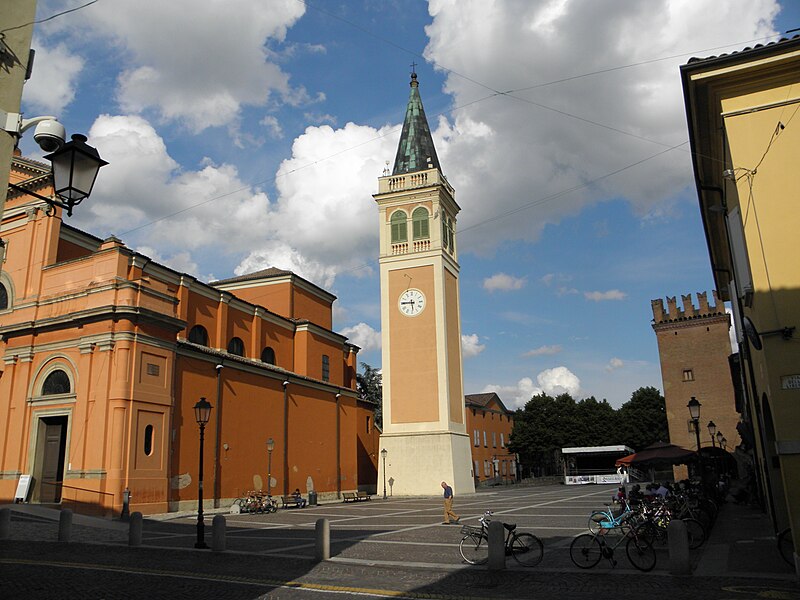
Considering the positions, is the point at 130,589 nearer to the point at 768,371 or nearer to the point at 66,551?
the point at 66,551

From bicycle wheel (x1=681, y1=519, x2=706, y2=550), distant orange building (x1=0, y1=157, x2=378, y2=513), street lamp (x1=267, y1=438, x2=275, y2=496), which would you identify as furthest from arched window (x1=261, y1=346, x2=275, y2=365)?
bicycle wheel (x1=681, y1=519, x2=706, y2=550)

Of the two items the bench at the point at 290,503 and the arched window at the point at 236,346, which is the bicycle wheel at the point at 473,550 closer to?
the bench at the point at 290,503

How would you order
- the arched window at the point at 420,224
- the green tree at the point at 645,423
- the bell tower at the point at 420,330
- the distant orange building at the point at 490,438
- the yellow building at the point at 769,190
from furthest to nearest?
the green tree at the point at 645,423 < the distant orange building at the point at 490,438 < the arched window at the point at 420,224 < the bell tower at the point at 420,330 < the yellow building at the point at 769,190

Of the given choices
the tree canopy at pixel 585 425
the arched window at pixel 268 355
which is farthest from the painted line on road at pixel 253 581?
the tree canopy at pixel 585 425

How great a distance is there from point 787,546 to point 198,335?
1120 inches

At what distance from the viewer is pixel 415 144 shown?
49594mm

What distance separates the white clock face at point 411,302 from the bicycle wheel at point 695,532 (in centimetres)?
3077

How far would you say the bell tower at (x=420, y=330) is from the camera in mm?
41375

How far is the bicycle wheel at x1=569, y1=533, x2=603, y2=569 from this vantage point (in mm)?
11211

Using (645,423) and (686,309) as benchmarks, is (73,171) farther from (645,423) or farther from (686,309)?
(645,423)

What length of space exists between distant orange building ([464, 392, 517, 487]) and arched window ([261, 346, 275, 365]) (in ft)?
96.0

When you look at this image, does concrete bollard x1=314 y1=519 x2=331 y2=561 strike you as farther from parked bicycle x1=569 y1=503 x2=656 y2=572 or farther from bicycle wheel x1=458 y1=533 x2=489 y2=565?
parked bicycle x1=569 y1=503 x2=656 y2=572

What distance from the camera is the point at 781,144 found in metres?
10.4

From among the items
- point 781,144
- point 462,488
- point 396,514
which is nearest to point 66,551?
point 396,514
